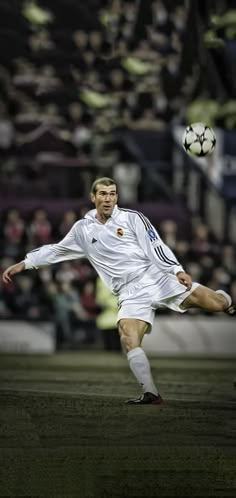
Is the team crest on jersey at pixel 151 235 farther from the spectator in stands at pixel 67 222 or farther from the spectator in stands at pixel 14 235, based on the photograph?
the spectator in stands at pixel 14 235

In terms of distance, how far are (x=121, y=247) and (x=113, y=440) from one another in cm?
247

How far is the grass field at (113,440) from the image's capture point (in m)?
5.58

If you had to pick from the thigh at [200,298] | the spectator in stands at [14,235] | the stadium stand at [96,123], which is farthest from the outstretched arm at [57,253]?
the spectator in stands at [14,235]

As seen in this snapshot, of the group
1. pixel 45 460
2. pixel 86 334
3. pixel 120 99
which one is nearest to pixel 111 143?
pixel 120 99

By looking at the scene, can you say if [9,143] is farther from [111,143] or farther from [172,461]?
[172,461]

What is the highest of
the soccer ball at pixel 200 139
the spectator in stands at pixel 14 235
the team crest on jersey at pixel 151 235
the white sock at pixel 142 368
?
the soccer ball at pixel 200 139

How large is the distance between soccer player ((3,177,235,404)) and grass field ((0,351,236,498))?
669 millimetres

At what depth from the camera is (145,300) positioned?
8797mm

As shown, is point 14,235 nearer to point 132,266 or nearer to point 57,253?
point 57,253

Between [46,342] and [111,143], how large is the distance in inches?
155

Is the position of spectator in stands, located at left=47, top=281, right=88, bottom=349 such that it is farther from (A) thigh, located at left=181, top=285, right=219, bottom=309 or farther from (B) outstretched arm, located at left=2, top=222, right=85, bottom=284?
(A) thigh, located at left=181, top=285, right=219, bottom=309

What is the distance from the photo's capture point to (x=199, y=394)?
9.93 meters

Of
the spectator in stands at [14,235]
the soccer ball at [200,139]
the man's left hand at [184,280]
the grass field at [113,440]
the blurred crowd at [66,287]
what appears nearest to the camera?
the grass field at [113,440]

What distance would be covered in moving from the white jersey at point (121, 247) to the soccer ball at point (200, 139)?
2.34 m
